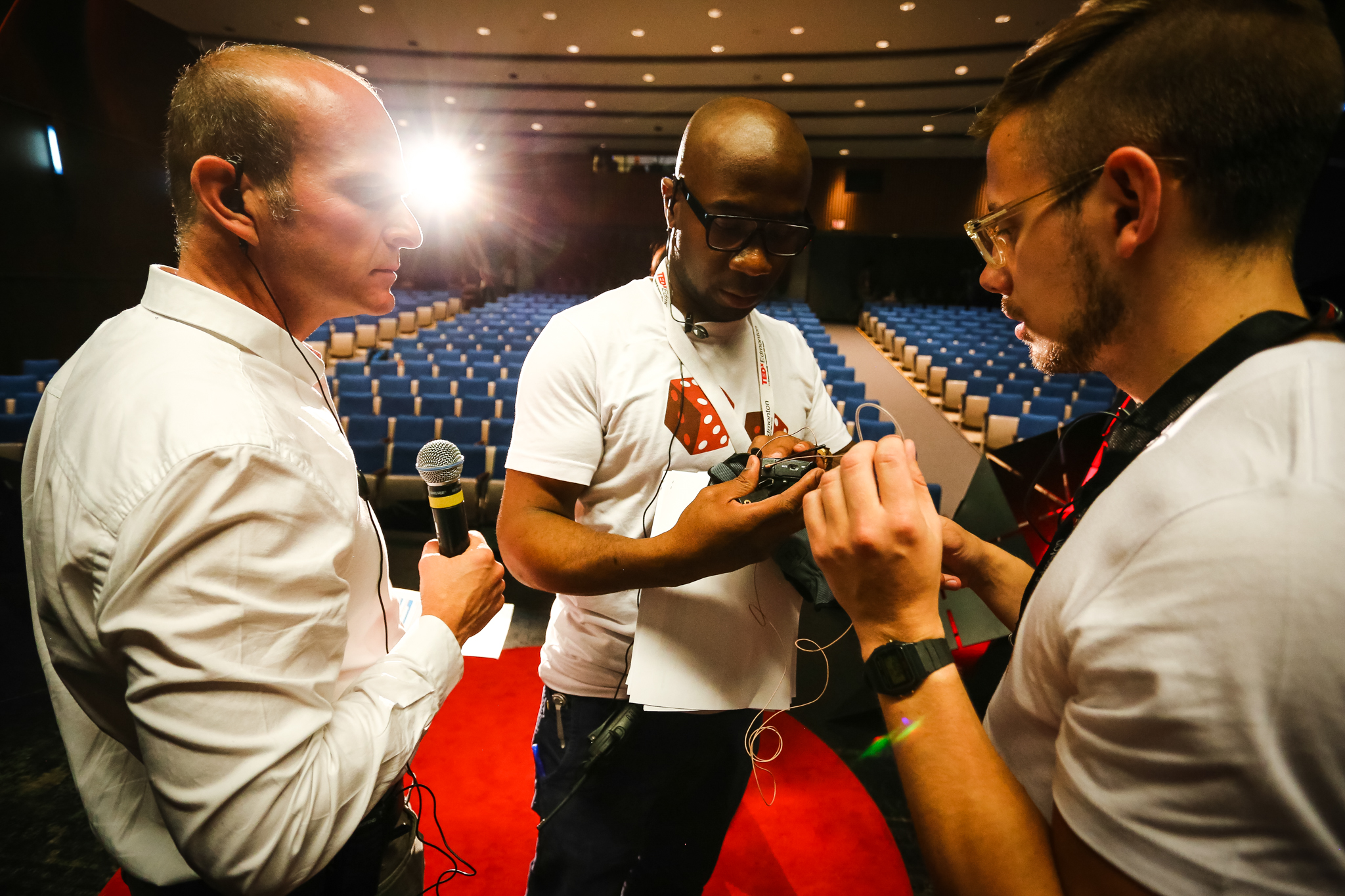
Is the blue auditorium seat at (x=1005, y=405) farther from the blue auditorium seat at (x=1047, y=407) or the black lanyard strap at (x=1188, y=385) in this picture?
the black lanyard strap at (x=1188, y=385)

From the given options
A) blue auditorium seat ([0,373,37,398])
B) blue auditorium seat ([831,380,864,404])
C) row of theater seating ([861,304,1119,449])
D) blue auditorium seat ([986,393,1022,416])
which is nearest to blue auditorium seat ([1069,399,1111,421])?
row of theater seating ([861,304,1119,449])

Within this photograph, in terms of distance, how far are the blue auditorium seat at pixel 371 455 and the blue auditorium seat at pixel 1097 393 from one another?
842 cm

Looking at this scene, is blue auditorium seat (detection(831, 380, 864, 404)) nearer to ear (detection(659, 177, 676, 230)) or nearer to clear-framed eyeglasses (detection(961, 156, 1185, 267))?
ear (detection(659, 177, 676, 230))

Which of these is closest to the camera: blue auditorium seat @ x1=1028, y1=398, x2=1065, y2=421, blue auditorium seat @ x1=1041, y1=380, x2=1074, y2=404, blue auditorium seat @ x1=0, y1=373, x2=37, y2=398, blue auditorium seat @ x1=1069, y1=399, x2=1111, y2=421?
blue auditorium seat @ x1=0, y1=373, x2=37, y2=398

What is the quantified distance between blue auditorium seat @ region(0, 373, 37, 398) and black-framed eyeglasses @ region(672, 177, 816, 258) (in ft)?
25.8

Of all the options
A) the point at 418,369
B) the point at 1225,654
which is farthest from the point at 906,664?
the point at 418,369

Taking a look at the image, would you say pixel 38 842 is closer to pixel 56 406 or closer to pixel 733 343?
pixel 56 406

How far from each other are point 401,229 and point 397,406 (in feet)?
18.0

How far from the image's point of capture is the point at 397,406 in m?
6.05

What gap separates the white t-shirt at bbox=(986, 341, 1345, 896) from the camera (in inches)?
18.7

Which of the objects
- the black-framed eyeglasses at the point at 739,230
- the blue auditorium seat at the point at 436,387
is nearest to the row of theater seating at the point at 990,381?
the black-framed eyeglasses at the point at 739,230

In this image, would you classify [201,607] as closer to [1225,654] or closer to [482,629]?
[482,629]

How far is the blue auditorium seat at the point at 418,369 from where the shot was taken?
7.94 metres

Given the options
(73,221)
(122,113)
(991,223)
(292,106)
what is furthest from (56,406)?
(122,113)
